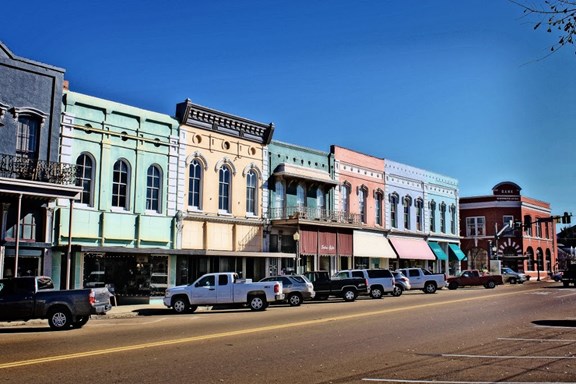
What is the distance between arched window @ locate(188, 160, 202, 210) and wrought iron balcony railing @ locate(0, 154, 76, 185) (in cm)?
776

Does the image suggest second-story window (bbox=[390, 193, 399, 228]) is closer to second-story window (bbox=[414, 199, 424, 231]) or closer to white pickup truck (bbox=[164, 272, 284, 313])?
second-story window (bbox=[414, 199, 424, 231])

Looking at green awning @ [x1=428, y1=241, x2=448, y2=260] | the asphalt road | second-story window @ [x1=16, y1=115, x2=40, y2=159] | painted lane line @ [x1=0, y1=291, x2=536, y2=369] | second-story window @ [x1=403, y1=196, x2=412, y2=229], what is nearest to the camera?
the asphalt road

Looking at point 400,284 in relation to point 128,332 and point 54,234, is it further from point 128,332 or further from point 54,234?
point 128,332

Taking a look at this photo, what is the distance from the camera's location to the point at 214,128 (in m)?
32.7

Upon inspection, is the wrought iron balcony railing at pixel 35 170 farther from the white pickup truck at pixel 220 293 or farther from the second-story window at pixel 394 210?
the second-story window at pixel 394 210

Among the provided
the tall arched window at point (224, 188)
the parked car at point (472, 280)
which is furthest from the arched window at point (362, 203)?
the tall arched window at point (224, 188)

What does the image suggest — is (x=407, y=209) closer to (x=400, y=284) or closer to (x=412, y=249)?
(x=412, y=249)

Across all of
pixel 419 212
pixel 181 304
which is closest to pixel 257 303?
pixel 181 304

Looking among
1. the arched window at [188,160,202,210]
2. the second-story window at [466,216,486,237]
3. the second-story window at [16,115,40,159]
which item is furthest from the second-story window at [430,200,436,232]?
the second-story window at [16,115,40,159]

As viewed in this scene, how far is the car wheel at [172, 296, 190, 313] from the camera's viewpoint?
24.4m

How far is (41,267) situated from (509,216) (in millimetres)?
54678

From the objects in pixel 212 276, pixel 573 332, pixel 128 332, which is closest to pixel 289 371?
pixel 128 332

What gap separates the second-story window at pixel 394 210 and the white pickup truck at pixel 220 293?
2287 centimetres

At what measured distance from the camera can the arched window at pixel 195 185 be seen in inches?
1243
